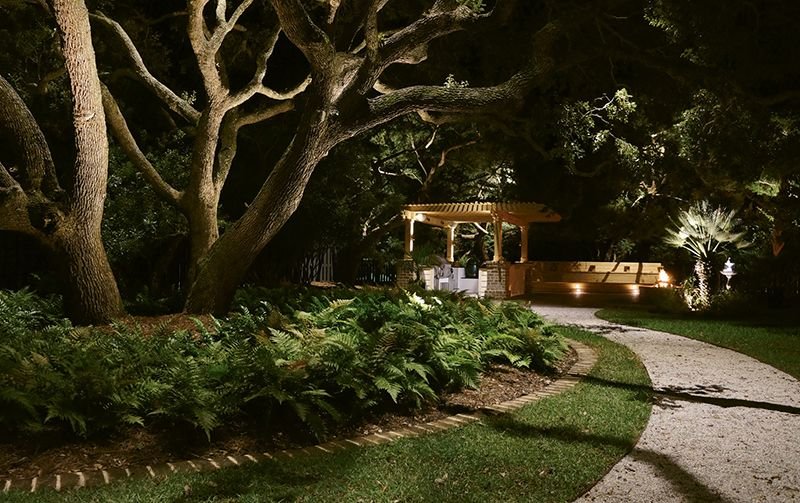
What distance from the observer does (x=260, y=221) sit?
8.82 meters

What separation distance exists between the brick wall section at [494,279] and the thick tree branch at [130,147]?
563 inches

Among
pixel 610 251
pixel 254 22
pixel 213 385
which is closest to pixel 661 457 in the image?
pixel 213 385

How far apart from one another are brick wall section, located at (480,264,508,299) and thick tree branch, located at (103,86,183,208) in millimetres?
14299

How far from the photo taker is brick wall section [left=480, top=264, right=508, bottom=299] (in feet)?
75.9

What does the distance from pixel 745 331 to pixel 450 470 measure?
11.2 meters

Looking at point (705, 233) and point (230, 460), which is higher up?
point (705, 233)

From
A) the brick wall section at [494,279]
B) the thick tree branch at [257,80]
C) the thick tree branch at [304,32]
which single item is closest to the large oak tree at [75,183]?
the thick tree branch at [304,32]

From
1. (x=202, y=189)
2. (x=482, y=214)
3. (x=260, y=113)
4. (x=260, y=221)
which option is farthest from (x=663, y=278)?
(x=260, y=221)

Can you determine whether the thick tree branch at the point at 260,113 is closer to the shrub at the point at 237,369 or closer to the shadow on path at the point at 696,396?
the shrub at the point at 237,369

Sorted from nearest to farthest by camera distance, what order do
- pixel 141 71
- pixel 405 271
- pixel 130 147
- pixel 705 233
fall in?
pixel 130 147, pixel 141 71, pixel 705 233, pixel 405 271

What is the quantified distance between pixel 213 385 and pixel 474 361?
276cm

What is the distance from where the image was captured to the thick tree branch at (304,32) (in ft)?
27.3

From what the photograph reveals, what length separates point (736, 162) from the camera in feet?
49.2

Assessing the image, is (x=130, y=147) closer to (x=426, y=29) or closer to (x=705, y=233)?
(x=426, y=29)
